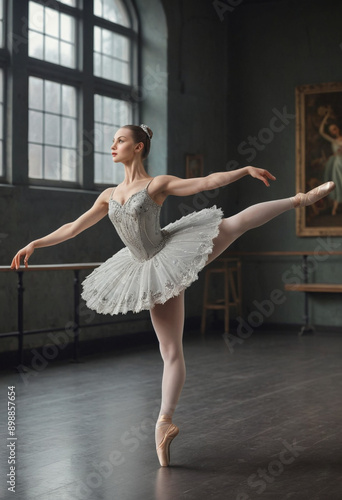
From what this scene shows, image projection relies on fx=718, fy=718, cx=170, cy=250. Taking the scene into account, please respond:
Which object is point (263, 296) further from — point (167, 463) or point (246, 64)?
point (167, 463)

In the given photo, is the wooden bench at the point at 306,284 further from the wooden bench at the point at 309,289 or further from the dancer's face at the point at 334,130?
the dancer's face at the point at 334,130

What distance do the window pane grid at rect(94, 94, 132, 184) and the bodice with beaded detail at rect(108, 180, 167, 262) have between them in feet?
15.0

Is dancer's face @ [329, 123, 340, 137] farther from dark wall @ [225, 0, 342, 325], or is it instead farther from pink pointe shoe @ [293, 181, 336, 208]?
pink pointe shoe @ [293, 181, 336, 208]

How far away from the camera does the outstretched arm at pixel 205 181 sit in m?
3.02

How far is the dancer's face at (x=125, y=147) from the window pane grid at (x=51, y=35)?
394 centimetres

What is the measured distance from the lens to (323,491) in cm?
292

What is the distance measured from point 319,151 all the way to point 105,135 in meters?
Answer: 2.80

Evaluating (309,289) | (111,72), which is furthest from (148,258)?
(309,289)

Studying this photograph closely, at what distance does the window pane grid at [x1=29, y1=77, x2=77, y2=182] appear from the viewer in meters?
7.01

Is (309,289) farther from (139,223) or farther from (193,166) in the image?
(139,223)

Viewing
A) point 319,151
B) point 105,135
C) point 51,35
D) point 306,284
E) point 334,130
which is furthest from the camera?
point 319,151

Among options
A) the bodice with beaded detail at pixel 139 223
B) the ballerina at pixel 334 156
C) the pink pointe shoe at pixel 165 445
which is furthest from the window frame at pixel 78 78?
the pink pointe shoe at pixel 165 445

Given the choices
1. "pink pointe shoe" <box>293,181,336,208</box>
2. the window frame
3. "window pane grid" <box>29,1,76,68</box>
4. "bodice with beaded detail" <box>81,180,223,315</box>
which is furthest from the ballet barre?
"pink pointe shoe" <box>293,181,336,208</box>

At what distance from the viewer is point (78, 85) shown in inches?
298
